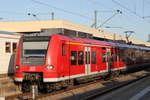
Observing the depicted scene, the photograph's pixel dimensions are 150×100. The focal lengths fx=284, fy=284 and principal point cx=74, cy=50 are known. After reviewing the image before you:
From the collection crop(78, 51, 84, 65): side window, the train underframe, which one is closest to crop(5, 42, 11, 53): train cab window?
the train underframe

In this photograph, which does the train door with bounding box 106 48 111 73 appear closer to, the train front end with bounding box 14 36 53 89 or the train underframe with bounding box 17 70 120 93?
the train underframe with bounding box 17 70 120 93

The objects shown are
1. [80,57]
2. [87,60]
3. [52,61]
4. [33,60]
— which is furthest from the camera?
[87,60]

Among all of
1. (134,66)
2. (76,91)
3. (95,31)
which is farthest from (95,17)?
(76,91)

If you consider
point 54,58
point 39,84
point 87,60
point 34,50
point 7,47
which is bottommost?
point 39,84

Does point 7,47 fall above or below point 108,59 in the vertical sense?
above

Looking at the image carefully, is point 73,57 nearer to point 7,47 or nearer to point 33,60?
point 33,60

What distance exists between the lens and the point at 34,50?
13.3 m

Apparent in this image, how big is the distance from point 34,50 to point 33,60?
49 cm

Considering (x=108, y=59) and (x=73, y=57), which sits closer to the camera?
(x=73, y=57)

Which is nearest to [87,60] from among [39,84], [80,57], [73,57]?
[80,57]

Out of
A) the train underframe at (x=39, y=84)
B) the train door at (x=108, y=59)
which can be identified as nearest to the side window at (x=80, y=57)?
the train underframe at (x=39, y=84)

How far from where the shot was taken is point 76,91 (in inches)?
564

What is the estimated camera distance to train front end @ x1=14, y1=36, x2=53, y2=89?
42.4ft

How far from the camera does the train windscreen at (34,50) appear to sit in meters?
13.1
